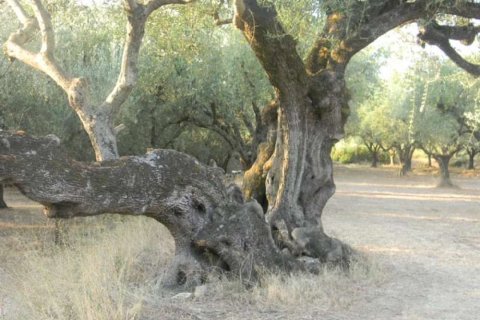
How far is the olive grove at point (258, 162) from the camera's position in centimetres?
530

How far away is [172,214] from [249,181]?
3.27 m

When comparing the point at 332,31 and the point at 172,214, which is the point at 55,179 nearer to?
the point at 172,214

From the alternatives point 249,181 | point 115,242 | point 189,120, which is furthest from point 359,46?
point 189,120

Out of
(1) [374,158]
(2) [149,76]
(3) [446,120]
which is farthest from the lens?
(1) [374,158]

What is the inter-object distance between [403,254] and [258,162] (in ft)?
10.5

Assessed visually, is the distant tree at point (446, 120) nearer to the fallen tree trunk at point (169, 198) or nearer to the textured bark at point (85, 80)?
the textured bark at point (85, 80)

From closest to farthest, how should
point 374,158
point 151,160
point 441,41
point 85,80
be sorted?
point 151,160 → point 85,80 → point 441,41 → point 374,158

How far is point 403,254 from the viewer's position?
378 inches

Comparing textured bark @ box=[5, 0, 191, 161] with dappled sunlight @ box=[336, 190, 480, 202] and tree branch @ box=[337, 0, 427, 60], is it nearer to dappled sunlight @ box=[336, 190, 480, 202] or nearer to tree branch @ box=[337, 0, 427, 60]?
tree branch @ box=[337, 0, 427, 60]

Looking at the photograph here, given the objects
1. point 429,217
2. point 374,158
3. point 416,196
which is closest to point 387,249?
point 429,217

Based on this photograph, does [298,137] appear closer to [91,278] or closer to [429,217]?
[91,278]

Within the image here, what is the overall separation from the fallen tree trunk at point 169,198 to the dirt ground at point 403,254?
2.54 ft

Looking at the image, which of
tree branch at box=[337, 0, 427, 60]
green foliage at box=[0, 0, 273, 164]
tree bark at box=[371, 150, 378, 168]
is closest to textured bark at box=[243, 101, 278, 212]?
tree branch at box=[337, 0, 427, 60]

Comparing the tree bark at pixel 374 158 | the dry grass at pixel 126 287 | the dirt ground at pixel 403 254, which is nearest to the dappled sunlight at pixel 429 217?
the dirt ground at pixel 403 254
